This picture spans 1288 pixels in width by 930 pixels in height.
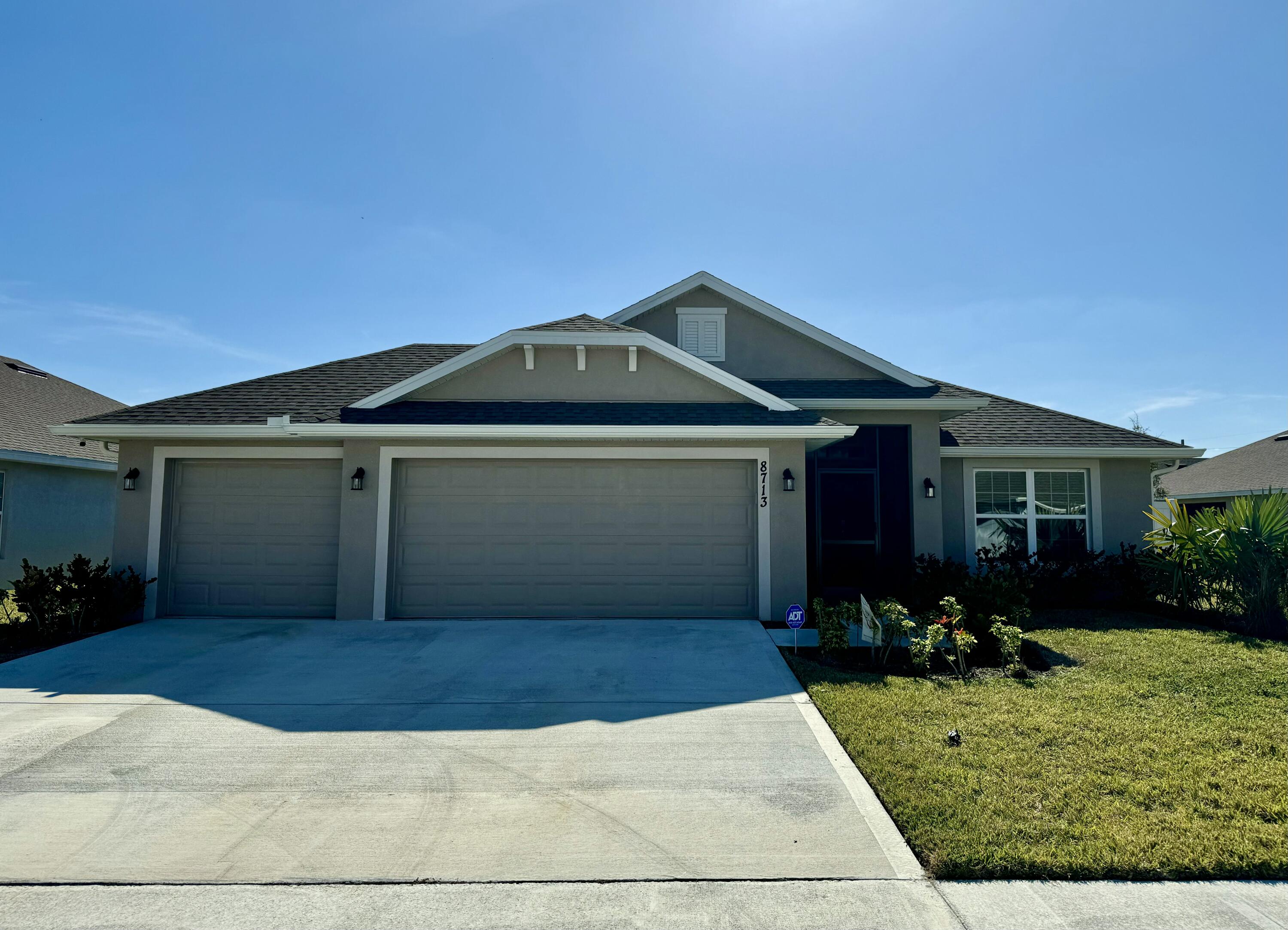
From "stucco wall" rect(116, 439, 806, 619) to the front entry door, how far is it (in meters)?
2.83

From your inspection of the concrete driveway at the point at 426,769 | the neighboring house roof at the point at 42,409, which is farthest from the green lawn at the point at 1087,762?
the neighboring house roof at the point at 42,409

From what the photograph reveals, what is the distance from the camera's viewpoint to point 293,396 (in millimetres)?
11398

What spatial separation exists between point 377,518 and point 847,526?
7709 mm

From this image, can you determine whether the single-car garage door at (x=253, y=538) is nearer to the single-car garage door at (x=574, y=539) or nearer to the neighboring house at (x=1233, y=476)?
the single-car garage door at (x=574, y=539)

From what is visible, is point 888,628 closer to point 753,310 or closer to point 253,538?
point 753,310

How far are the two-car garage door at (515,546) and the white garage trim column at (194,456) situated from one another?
245mm

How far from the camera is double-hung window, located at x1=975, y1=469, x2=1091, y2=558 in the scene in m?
12.7

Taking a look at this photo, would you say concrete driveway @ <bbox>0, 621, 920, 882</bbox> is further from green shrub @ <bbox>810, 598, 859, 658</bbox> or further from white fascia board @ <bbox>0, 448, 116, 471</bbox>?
white fascia board @ <bbox>0, 448, 116, 471</bbox>

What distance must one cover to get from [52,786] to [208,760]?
87 centimetres

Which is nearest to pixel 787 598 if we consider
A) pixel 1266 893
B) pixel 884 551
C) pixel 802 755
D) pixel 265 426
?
pixel 884 551

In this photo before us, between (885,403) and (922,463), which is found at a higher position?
(885,403)

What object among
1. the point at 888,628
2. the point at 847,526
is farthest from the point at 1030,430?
the point at 888,628

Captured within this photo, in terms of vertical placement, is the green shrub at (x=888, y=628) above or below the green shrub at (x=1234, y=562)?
below

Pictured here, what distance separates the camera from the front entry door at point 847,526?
1241 cm
